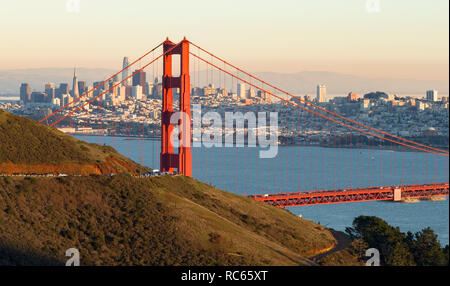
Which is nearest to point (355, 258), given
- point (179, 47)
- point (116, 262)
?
point (116, 262)

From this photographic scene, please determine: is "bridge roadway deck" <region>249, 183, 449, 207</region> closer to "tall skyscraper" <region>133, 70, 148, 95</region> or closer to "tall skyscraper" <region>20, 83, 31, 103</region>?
"tall skyscraper" <region>133, 70, 148, 95</region>

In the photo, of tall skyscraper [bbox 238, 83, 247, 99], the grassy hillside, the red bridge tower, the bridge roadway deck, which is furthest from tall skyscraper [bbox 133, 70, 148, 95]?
the grassy hillside

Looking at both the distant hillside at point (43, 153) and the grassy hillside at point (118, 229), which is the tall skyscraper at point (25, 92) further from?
the grassy hillside at point (118, 229)

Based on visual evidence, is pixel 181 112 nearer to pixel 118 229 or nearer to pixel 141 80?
pixel 118 229

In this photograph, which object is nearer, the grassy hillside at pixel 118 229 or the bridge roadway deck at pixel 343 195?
the grassy hillside at pixel 118 229

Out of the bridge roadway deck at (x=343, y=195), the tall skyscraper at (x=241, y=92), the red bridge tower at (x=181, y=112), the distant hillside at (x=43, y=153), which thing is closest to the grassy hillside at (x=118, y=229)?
the distant hillside at (x=43, y=153)
